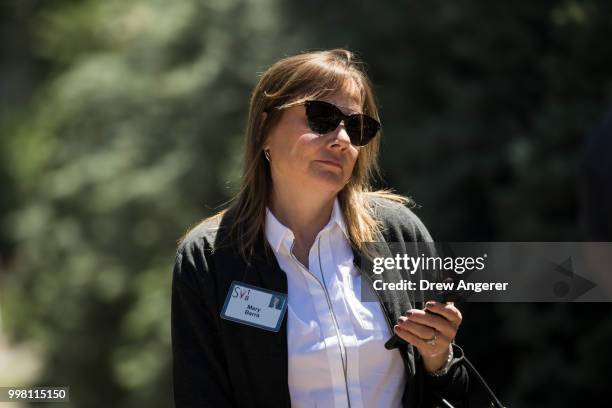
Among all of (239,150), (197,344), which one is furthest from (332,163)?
(239,150)

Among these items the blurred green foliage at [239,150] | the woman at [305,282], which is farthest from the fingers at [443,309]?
the blurred green foliage at [239,150]

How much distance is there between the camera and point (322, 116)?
241 cm

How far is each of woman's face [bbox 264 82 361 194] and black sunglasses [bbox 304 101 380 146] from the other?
0.04 feet

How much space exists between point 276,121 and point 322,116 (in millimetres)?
146

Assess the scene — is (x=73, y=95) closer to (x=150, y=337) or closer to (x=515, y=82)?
(x=150, y=337)

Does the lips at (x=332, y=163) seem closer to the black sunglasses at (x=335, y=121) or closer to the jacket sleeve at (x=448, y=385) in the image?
the black sunglasses at (x=335, y=121)

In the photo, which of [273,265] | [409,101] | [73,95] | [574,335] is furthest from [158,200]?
[273,265]

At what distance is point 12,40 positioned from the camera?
17.9 m

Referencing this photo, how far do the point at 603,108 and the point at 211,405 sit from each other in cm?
433

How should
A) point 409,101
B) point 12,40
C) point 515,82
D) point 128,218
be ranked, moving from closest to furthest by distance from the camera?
point 515,82, point 409,101, point 128,218, point 12,40

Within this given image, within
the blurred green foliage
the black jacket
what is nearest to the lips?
the black jacket

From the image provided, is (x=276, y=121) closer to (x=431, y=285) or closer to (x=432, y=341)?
(x=431, y=285)

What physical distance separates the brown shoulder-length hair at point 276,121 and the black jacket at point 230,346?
2.1 inches

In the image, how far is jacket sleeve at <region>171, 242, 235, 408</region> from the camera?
2225mm
